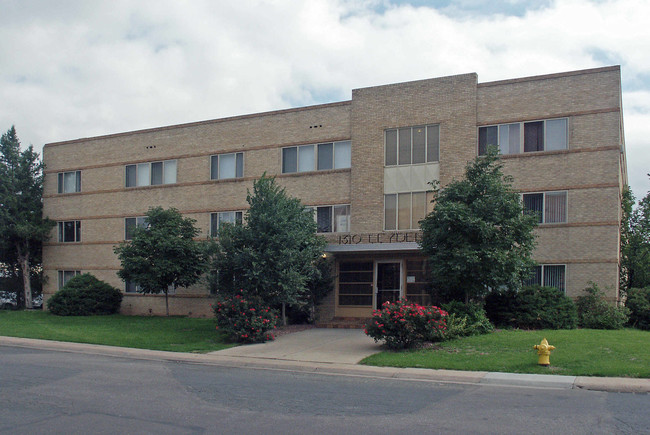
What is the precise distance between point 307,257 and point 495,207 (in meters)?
6.01

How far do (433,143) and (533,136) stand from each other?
3.55m

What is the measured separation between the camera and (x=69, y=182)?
31.1 metres

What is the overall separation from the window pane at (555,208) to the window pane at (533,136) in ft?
5.59

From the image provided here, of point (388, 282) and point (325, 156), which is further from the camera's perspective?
point (325, 156)

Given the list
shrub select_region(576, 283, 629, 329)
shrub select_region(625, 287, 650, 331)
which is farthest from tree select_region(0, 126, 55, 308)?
shrub select_region(625, 287, 650, 331)

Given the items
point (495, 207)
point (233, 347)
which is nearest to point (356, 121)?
point (495, 207)

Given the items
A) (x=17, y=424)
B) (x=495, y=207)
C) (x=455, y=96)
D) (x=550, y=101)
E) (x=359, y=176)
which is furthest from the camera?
(x=359, y=176)

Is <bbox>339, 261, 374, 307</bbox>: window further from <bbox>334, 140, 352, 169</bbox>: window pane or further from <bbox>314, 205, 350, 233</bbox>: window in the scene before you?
<bbox>334, 140, 352, 169</bbox>: window pane

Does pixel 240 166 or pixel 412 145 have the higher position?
pixel 412 145

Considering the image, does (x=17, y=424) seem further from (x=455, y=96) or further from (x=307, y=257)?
(x=455, y=96)

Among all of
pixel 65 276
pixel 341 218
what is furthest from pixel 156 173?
pixel 341 218

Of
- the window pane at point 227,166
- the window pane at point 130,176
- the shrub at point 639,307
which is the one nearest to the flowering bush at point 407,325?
the shrub at point 639,307

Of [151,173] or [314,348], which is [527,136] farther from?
[151,173]

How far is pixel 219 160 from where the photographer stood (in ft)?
88.9
